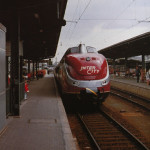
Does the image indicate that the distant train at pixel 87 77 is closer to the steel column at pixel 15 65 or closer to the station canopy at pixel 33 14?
the station canopy at pixel 33 14

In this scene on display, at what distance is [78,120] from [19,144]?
5100 mm

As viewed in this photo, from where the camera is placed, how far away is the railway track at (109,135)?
6707mm

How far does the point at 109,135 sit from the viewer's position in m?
7.76

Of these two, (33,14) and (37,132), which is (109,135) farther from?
(33,14)

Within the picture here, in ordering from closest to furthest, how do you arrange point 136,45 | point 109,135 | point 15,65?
point 109,135, point 15,65, point 136,45

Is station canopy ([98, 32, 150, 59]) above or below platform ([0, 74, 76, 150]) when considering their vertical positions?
above

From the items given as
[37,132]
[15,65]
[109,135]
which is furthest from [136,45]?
[37,132]

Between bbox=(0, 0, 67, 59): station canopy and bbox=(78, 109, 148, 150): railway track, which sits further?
bbox=(0, 0, 67, 59): station canopy

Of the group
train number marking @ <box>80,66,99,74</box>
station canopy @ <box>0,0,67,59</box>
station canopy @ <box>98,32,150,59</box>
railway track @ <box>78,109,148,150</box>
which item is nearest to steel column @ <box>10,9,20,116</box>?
station canopy @ <box>0,0,67,59</box>

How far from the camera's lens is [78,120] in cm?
1019

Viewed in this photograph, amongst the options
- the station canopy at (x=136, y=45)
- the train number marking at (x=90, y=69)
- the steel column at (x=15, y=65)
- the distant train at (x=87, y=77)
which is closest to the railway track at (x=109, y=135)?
the distant train at (x=87, y=77)

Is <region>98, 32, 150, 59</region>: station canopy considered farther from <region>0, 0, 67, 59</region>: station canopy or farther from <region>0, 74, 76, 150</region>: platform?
<region>0, 74, 76, 150</region>: platform

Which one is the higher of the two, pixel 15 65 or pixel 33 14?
pixel 33 14

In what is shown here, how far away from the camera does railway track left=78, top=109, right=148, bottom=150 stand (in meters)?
6.71
